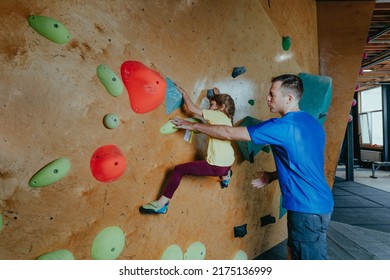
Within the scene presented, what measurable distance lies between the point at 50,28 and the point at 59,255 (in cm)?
107

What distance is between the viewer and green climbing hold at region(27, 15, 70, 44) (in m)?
1.30

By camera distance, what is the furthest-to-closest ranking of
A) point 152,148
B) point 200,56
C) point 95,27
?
point 200,56 → point 152,148 → point 95,27

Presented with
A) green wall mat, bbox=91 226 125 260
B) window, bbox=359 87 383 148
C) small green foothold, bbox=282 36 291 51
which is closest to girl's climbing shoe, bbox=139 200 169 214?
green wall mat, bbox=91 226 125 260

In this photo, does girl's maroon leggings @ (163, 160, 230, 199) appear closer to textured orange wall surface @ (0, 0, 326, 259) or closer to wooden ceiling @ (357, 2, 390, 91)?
textured orange wall surface @ (0, 0, 326, 259)

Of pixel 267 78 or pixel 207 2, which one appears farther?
pixel 267 78

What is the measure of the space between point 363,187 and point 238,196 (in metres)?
5.59

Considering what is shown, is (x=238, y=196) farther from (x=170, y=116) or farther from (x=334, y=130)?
(x=334, y=130)

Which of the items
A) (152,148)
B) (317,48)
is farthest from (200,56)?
(317,48)

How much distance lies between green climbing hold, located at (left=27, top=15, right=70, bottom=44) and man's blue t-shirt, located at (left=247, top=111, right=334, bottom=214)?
3.45 ft

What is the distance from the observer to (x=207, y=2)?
211 cm

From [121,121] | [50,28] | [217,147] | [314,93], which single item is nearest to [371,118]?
[314,93]

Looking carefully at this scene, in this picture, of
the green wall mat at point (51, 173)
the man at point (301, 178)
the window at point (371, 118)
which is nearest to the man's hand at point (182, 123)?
the man at point (301, 178)

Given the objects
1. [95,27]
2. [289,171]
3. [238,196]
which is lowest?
[238,196]

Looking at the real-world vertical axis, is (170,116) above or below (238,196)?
above
